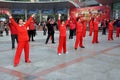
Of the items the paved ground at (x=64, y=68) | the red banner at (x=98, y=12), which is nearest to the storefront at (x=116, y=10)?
the red banner at (x=98, y=12)

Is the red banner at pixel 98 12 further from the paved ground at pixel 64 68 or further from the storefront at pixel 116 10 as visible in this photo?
the paved ground at pixel 64 68

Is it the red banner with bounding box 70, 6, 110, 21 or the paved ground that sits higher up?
the red banner with bounding box 70, 6, 110, 21

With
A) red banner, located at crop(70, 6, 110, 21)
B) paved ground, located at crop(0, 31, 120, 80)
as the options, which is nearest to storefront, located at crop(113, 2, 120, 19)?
red banner, located at crop(70, 6, 110, 21)

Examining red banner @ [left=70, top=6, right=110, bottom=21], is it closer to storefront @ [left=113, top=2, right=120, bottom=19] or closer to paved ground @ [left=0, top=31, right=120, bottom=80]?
storefront @ [left=113, top=2, right=120, bottom=19]

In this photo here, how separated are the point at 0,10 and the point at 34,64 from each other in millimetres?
32368

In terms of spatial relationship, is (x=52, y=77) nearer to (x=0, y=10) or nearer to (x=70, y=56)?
(x=70, y=56)

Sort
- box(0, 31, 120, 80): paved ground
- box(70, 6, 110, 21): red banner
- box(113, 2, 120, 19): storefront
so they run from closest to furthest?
box(0, 31, 120, 80): paved ground → box(70, 6, 110, 21): red banner → box(113, 2, 120, 19): storefront

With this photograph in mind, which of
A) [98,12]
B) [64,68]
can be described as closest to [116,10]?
[98,12]

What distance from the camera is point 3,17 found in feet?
131

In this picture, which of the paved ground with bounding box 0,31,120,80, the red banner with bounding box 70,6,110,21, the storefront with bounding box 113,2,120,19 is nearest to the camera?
the paved ground with bounding box 0,31,120,80

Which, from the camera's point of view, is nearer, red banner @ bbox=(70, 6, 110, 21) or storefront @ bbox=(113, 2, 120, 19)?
red banner @ bbox=(70, 6, 110, 21)

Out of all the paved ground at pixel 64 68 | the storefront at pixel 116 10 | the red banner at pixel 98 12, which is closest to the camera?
the paved ground at pixel 64 68

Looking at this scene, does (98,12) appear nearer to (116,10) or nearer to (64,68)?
(116,10)

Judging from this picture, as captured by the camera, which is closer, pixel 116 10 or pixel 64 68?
pixel 64 68
